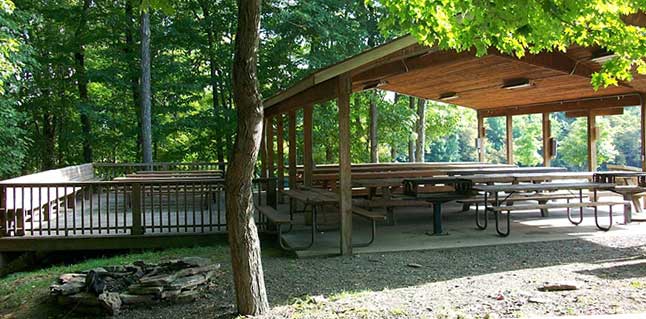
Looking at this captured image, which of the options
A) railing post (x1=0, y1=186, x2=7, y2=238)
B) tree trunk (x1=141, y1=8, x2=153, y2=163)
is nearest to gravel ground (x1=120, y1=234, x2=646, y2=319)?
railing post (x1=0, y1=186, x2=7, y2=238)

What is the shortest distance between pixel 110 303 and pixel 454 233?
559 cm

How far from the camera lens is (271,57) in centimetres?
1844

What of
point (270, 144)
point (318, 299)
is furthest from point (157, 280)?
point (270, 144)

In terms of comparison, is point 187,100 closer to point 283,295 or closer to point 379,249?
point 379,249

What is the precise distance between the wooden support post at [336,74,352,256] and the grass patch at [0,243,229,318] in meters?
1.67

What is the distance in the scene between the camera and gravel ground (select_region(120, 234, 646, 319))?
4434mm

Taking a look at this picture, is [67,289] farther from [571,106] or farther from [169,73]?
[169,73]

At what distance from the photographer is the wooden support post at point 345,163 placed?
7.08 metres

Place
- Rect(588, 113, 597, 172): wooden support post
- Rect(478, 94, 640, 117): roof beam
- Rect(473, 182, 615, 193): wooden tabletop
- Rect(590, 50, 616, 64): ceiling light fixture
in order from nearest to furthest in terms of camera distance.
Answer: Rect(473, 182, 615, 193): wooden tabletop, Rect(590, 50, 616, 64): ceiling light fixture, Rect(478, 94, 640, 117): roof beam, Rect(588, 113, 597, 172): wooden support post

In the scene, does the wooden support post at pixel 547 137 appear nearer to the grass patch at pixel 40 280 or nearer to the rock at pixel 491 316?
the grass patch at pixel 40 280

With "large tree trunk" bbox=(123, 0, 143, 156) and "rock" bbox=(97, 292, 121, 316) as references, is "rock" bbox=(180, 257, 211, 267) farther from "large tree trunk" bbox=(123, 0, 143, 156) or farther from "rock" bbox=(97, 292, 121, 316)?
"large tree trunk" bbox=(123, 0, 143, 156)

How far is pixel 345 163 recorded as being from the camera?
7.09m

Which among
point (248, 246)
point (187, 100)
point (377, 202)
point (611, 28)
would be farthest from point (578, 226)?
point (187, 100)

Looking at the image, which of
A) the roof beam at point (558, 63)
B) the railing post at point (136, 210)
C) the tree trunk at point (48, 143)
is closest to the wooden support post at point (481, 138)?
the roof beam at point (558, 63)
